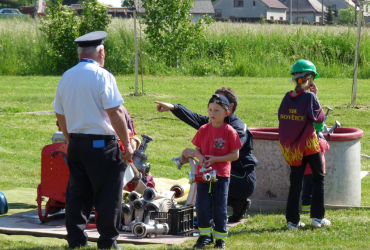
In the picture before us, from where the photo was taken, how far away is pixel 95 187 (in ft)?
14.6

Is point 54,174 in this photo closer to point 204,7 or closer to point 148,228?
Answer: point 148,228

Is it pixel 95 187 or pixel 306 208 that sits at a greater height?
pixel 95 187

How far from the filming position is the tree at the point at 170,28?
67.1 ft

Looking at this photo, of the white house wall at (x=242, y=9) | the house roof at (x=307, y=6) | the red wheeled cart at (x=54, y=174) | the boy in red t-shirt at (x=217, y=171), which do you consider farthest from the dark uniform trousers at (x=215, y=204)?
the house roof at (x=307, y=6)

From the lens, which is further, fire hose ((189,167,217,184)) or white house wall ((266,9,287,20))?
white house wall ((266,9,287,20))

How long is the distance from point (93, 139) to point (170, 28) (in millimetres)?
17327

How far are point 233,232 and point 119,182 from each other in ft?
4.62

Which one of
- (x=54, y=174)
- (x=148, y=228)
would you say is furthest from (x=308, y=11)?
(x=148, y=228)

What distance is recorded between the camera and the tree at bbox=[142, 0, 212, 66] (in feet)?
67.1

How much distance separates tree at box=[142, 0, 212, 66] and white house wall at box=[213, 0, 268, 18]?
6613cm

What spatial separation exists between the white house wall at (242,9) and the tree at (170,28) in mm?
66130

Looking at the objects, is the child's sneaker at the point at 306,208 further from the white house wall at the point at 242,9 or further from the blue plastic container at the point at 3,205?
the white house wall at the point at 242,9

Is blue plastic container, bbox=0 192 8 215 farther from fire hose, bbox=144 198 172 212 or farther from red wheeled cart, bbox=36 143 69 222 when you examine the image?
fire hose, bbox=144 198 172 212

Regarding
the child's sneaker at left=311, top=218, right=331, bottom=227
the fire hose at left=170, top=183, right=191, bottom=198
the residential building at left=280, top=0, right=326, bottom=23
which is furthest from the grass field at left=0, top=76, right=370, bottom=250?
the residential building at left=280, top=0, right=326, bottom=23
